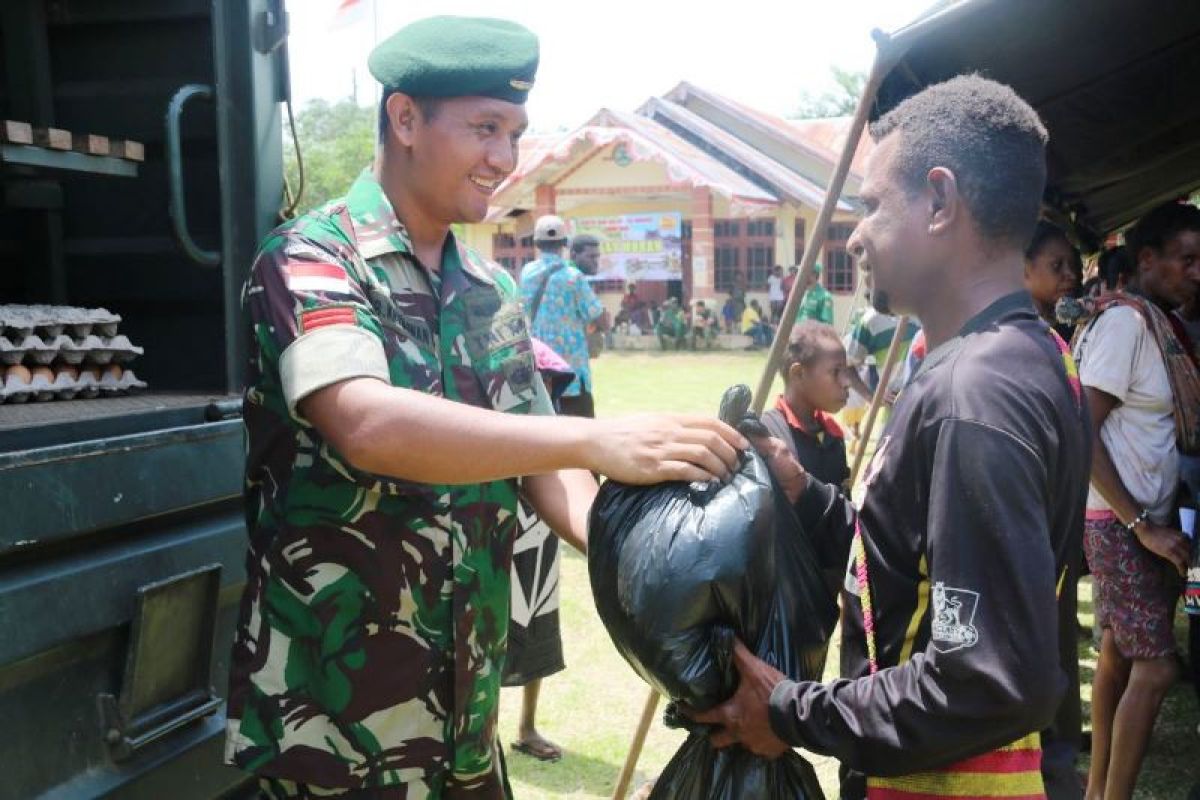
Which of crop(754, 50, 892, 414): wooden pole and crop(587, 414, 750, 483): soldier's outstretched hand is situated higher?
crop(754, 50, 892, 414): wooden pole

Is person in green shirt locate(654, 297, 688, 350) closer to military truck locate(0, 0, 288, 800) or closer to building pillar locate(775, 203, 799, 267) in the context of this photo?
building pillar locate(775, 203, 799, 267)

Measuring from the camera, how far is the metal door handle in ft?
7.30

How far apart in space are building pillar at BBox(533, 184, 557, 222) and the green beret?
75.9ft

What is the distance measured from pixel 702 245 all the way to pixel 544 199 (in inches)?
Result: 144

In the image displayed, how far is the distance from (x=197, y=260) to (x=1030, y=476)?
1.73 metres

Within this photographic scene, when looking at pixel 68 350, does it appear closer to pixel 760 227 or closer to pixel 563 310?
pixel 563 310

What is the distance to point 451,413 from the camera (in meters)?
1.55

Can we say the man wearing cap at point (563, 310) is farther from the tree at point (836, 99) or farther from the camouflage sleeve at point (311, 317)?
the tree at point (836, 99)

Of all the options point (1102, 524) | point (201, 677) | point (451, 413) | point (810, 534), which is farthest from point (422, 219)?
point (1102, 524)

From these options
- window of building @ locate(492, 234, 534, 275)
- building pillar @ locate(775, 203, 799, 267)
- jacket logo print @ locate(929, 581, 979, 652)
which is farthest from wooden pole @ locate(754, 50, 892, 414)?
window of building @ locate(492, 234, 534, 275)

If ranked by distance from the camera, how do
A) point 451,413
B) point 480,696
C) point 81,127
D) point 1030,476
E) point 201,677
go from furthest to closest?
point 81,127 → point 201,677 → point 480,696 → point 451,413 → point 1030,476

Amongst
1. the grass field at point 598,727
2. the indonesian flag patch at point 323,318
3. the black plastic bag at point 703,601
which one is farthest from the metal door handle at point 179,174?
the grass field at point 598,727

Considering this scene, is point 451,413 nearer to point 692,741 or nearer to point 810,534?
point 692,741

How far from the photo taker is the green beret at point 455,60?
1.78 m
